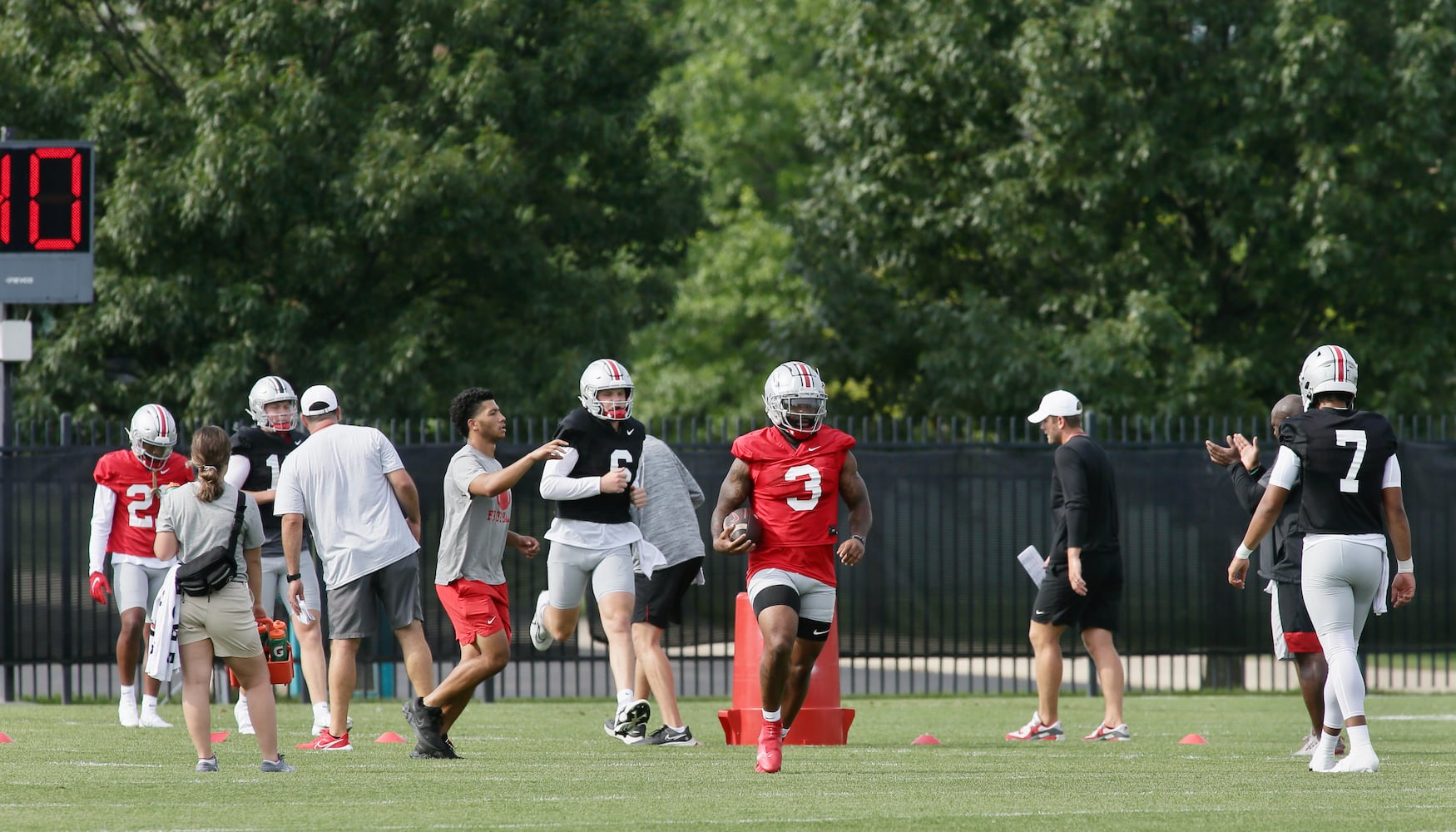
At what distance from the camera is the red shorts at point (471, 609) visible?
8.92 m

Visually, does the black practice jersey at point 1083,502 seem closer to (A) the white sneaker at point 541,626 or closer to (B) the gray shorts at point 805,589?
(B) the gray shorts at point 805,589

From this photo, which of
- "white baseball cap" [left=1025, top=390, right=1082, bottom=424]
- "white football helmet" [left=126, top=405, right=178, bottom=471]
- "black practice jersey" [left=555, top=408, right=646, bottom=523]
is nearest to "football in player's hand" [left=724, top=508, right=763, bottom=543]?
"black practice jersey" [left=555, top=408, right=646, bottom=523]

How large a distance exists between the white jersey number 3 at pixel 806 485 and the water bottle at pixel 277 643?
8.09 feet

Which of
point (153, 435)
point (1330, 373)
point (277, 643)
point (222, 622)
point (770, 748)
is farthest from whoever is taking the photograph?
point (153, 435)

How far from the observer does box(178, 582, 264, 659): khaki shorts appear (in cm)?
780

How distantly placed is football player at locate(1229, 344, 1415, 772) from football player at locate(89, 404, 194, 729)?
6619mm

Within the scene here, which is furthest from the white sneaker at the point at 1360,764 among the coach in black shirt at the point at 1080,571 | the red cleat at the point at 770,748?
the red cleat at the point at 770,748

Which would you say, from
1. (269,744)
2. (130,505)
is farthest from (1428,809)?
(130,505)

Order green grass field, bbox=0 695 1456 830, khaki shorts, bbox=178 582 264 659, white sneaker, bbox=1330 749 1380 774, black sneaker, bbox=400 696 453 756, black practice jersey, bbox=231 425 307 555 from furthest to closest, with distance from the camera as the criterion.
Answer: black practice jersey, bbox=231 425 307 555, black sneaker, bbox=400 696 453 756, white sneaker, bbox=1330 749 1380 774, khaki shorts, bbox=178 582 264 659, green grass field, bbox=0 695 1456 830

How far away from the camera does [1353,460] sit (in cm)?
827

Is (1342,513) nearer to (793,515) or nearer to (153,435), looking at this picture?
(793,515)

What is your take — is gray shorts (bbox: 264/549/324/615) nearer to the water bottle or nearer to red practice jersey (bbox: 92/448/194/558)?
red practice jersey (bbox: 92/448/194/558)

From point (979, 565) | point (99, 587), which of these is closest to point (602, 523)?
point (99, 587)

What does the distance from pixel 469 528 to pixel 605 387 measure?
100cm
